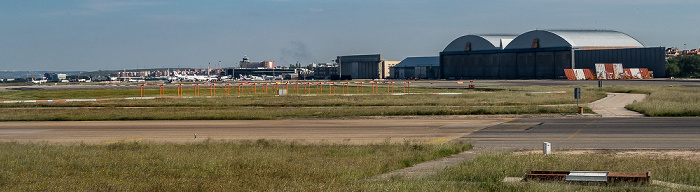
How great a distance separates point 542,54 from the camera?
13550 cm

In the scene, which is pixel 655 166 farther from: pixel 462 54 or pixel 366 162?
pixel 462 54

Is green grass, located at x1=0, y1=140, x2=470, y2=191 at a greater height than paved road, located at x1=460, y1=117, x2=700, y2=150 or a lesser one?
greater

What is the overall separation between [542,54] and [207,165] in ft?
418

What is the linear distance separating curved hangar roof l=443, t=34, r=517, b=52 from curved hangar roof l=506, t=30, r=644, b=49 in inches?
247

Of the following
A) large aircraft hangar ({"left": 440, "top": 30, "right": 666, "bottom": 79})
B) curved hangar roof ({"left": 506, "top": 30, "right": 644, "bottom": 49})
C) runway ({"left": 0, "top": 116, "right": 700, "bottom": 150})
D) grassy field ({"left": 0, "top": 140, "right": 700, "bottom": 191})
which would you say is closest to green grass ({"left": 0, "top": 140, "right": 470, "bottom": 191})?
grassy field ({"left": 0, "top": 140, "right": 700, "bottom": 191})

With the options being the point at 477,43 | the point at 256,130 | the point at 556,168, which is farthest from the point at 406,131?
the point at 477,43

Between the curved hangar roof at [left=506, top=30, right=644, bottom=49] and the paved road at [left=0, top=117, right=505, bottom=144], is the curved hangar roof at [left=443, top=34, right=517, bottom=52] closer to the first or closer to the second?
the curved hangar roof at [left=506, top=30, right=644, bottom=49]

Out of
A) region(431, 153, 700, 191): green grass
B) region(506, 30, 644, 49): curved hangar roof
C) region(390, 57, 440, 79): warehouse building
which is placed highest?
region(506, 30, 644, 49): curved hangar roof

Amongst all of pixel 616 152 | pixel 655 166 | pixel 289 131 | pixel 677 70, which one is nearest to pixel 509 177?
pixel 655 166

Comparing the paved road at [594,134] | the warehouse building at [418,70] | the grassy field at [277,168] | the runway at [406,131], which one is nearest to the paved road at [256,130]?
the runway at [406,131]

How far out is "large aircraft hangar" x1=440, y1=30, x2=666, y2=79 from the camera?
12938cm

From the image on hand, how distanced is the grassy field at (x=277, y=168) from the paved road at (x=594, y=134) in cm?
411

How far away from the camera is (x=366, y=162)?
57.0 ft

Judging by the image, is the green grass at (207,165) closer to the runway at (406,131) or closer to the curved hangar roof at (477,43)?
the runway at (406,131)
